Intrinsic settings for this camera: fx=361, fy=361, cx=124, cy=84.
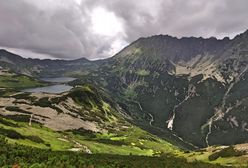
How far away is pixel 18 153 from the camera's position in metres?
142

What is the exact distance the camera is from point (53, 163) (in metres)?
132

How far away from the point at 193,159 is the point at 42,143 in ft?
262

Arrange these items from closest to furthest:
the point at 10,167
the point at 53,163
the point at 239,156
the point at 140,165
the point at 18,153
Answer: the point at 10,167
the point at 53,163
the point at 18,153
the point at 140,165
the point at 239,156

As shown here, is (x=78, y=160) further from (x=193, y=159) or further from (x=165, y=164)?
(x=193, y=159)

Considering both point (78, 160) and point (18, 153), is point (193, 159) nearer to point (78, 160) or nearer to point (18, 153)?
point (78, 160)

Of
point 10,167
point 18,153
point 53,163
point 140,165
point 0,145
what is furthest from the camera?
point 140,165

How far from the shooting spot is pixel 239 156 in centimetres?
17475

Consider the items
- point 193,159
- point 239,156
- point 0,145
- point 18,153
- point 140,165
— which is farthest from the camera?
point 193,159

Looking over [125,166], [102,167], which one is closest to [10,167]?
[102,167]

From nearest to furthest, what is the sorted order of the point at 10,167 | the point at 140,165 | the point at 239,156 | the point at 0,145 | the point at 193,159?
the point at 10,167 → the point at 0,145 → the point at 140,165 → the point at 239,156 → the point at 193,159

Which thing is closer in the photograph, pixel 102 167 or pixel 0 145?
pixel 102 167

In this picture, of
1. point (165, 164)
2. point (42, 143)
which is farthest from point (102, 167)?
point (42, 143)

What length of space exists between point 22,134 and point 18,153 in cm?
5297

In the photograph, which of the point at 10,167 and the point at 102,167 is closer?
the point at 10,167
